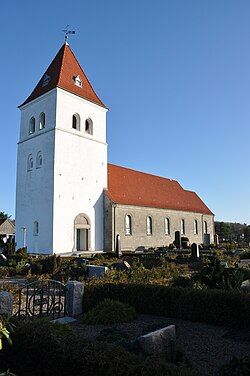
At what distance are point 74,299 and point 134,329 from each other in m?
2.07

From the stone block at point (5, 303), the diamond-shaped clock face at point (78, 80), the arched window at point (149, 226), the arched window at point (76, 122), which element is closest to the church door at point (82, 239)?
the arched window at point (149, 226)

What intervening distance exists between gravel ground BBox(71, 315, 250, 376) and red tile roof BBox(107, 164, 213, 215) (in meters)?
23.7

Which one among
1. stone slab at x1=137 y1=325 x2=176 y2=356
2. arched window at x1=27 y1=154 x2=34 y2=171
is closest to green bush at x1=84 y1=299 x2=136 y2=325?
stone slab at x1=137 y1=325 x2=176 y2=356

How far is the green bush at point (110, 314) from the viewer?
24.6 ft

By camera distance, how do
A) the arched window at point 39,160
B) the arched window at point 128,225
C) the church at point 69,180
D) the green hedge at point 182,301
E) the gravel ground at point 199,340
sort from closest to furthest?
the gravel ground at point 199,340 < the green hedge at point 182,301 < the church at point 69,180 < the arched window at point 39,160 < the arched window at point 128,225

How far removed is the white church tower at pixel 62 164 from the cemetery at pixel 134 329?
631 inches

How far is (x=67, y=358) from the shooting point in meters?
3.97

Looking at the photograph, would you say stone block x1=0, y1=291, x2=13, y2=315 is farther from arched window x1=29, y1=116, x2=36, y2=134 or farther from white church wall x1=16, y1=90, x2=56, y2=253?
arched window x1=29, y1=116, x2=36, y2=134

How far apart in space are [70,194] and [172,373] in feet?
82.7

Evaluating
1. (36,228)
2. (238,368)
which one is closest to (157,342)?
(238,368)

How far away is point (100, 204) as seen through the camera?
30734 millimetres

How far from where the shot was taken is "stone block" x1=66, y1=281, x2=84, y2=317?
8.41m

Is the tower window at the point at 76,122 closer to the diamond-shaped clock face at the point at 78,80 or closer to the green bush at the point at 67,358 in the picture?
the diamond-shaped clock face at the point at 78,80

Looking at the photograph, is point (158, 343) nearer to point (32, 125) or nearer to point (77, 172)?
point (77, 172)
